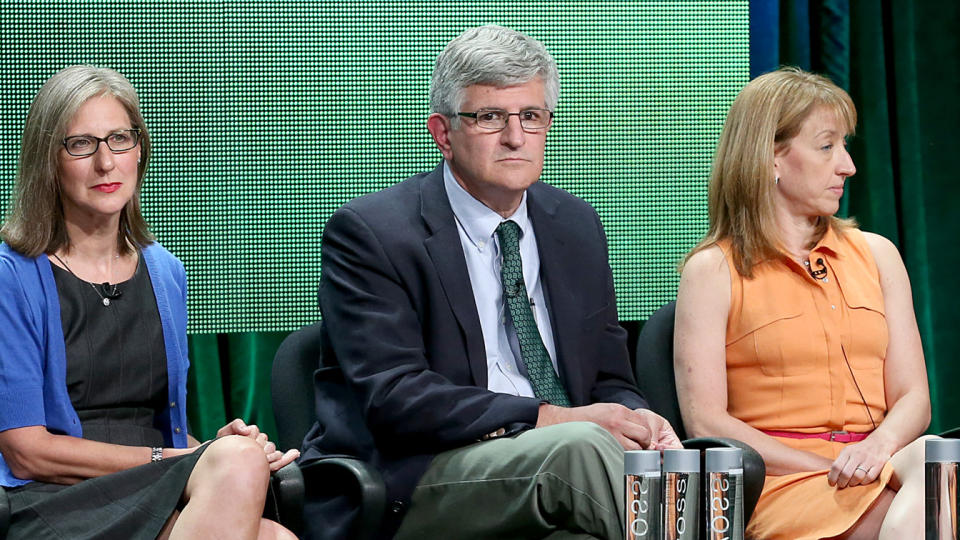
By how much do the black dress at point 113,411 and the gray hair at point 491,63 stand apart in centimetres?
86

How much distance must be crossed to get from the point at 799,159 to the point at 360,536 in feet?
4.95

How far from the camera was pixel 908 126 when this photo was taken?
4.22 m

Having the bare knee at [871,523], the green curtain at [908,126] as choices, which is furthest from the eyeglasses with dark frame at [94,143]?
the green curtain at [908,126]

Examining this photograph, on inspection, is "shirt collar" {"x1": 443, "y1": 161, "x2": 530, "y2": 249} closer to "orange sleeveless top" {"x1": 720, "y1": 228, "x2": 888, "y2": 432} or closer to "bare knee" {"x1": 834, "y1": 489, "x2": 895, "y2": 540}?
"orange sleeveless top" {"x1": 720, "y1": 228, "x2": 888, "y2": 432}

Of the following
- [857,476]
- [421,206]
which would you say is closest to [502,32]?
[421,206]

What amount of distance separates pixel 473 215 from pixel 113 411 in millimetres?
948

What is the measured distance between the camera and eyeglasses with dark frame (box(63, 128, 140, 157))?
9.31 feet

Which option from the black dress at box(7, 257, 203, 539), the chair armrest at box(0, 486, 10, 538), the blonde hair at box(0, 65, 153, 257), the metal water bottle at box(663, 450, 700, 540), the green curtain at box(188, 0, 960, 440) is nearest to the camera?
the metal water bottle at box(663, 450, 700, 540)

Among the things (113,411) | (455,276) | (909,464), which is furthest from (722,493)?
(113,411)

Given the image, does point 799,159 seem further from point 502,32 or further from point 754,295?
point 502,32

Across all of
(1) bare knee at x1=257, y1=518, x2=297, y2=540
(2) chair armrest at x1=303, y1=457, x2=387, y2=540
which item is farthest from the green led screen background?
(1) bare knee at x1=257, y1=518, x2=297, y2=540

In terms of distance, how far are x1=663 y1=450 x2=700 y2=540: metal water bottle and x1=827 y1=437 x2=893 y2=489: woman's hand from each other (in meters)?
1.04

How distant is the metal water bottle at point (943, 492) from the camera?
6.56ft

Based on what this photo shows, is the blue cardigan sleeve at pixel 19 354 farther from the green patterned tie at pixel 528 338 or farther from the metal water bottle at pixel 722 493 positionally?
the metal water bottle at pixel 722 493
